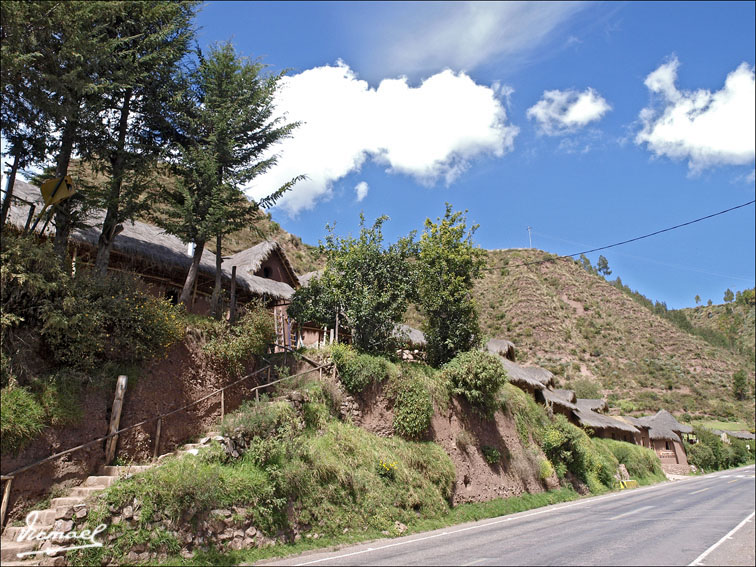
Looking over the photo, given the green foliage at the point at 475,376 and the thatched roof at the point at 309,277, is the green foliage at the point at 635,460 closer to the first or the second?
the green foliage at the point at 475,376

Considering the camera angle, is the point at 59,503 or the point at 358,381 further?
the point at 358,381

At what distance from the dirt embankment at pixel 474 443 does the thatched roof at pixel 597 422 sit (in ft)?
47.8

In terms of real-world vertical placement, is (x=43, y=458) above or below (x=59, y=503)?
above

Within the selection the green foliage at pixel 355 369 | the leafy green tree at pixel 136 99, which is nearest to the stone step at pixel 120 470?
the leafy green tree at pixel 136 99

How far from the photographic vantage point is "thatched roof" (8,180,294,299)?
54.4ft

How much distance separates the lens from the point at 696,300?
179000 mm

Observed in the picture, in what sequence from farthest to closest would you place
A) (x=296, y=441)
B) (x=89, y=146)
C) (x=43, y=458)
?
(x=89, y=146) → (x=296, y=441) → (x=43, y=458)

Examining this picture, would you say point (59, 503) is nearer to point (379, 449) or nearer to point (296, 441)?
point (296, 441)

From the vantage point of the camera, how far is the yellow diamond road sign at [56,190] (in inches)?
516

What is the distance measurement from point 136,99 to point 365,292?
11131mm

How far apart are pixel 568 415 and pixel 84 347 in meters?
36.1

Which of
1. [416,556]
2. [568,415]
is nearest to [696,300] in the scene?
[568,415]

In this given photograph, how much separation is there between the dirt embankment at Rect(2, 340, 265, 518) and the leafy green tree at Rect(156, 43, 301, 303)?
3.56 m

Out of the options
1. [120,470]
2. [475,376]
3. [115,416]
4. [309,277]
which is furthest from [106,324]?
[309,277]
